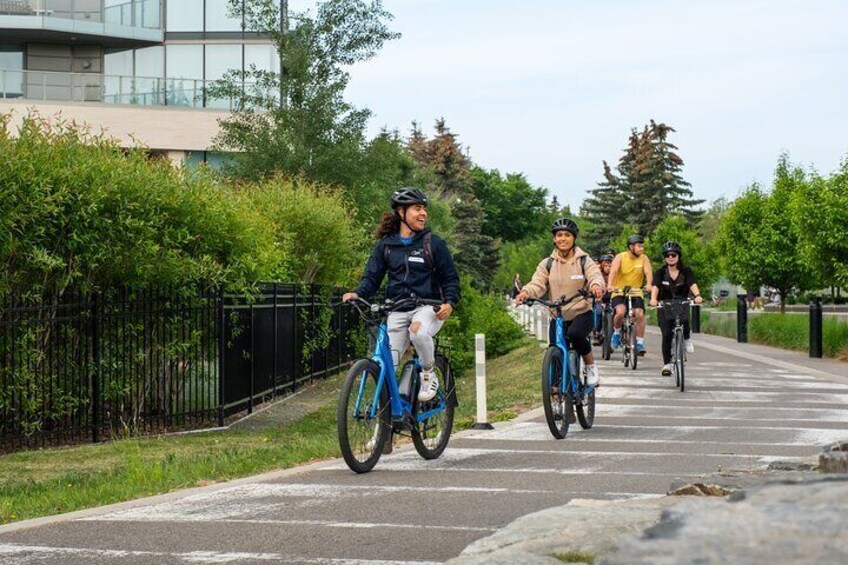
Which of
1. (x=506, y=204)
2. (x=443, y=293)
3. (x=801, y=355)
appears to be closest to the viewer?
(x=443, y=293)

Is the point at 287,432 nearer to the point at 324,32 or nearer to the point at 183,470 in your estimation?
the point at 183,470

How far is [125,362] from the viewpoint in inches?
624

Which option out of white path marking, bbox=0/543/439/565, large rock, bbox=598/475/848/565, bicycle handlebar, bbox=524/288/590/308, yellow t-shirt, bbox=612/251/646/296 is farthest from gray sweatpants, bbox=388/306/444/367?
yellow t-shirt, bbox=612/251/646/296

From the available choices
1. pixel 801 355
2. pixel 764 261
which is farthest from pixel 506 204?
pixel 801 355

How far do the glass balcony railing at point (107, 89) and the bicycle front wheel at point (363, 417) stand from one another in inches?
1487

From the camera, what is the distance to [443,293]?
10.5 m

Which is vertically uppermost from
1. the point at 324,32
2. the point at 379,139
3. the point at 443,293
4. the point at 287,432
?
the point at 324,32

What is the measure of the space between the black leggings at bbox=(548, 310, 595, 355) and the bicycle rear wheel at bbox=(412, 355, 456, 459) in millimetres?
2053

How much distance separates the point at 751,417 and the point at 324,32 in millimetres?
33977

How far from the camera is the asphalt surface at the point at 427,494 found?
7.03 m

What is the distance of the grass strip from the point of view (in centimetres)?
968

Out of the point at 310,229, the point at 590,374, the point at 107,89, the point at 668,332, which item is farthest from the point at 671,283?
the point at 107,89

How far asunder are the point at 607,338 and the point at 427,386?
15267 mm

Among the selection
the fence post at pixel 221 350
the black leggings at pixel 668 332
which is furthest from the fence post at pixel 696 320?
the fence post at pixel 221 350
